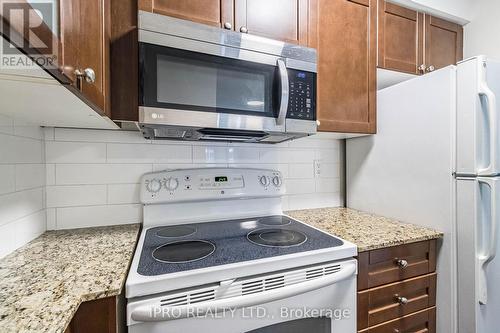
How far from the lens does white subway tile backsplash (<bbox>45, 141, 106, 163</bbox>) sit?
1.15m

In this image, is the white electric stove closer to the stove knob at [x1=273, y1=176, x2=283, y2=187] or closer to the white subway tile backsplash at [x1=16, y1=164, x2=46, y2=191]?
the stove knob at [x1=273, y1=176, x2=283, y2=187]

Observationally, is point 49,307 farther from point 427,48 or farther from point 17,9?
point 427,48

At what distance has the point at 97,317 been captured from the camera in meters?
0.64

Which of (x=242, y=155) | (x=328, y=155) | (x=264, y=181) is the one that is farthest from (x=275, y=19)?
(x=328, y=155)

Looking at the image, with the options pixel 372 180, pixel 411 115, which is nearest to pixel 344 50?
pixel 411 115

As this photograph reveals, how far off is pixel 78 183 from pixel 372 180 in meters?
1.65

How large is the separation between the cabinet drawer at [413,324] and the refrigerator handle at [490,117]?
27.8 inches

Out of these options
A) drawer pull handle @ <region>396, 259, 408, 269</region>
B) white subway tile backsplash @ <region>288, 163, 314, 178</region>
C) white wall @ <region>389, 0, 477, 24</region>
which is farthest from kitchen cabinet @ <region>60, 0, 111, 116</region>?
white wall @ <region>389, 0, 477, 24</region>

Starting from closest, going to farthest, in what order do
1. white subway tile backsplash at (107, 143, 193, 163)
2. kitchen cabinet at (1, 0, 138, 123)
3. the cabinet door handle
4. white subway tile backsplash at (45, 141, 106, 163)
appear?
kitchen cabinet at (1, 0, 138, 123) → the cabinet door handle → white subway tile backsplash at (45, 141, 106, 163) → white subway tile backsplash at (107, 143, 193, 163)

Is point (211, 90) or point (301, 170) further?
point (301, 170)

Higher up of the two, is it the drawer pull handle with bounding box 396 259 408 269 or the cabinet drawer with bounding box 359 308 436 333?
the drawer pull handle with bounding box 396 259 408 269

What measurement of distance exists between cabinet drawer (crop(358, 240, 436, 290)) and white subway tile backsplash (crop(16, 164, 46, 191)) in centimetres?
138

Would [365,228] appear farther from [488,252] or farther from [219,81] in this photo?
[219,81]

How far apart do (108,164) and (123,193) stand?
17 cm
